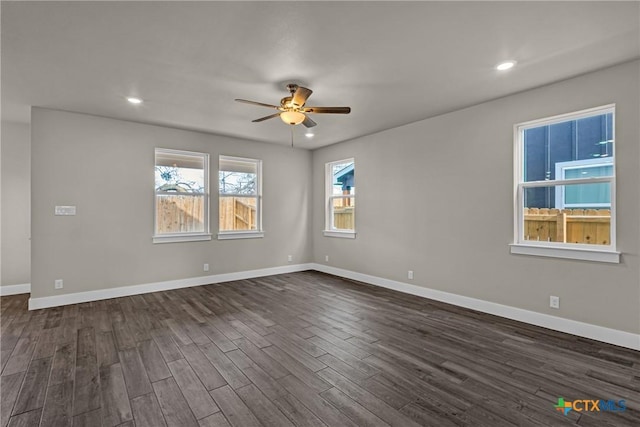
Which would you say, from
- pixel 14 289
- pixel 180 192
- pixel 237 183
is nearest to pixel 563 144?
pixel 237 183

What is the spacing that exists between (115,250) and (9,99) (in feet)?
7.60

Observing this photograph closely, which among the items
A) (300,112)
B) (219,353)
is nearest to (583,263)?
(300,112)

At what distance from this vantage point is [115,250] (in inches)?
181

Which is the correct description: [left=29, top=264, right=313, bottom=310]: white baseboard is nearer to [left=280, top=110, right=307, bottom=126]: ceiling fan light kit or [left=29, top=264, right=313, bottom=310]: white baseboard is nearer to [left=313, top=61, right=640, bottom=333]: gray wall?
[left=313, top=61, right=640, bottom=333]: gray wall

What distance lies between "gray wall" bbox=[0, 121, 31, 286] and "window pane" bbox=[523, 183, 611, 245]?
750 centimetres

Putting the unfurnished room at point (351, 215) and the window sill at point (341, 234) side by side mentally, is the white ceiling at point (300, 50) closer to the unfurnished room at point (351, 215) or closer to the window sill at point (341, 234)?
the unfurnished room at point (351, 215)

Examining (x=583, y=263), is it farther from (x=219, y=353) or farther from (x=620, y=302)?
(x=219, y=353)

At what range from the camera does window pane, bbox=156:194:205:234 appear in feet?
16.6

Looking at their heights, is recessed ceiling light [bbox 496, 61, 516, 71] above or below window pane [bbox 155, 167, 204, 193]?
above

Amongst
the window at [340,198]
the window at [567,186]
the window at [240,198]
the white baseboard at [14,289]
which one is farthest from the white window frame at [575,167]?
the white baseboard at [14,289]

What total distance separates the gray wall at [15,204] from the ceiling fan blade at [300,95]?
4897 mm

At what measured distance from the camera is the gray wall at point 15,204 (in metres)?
4.80

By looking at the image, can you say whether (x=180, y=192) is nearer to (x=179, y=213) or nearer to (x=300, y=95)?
(x=179, y=213)

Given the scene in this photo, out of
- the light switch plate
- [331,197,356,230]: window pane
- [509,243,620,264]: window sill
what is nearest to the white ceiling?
the light switch plate
